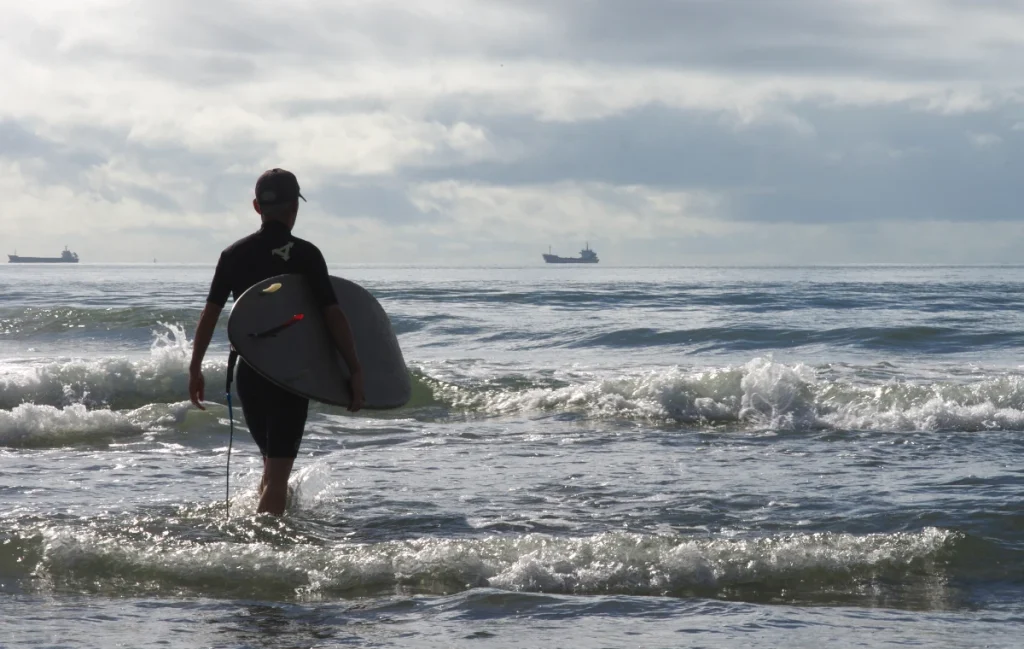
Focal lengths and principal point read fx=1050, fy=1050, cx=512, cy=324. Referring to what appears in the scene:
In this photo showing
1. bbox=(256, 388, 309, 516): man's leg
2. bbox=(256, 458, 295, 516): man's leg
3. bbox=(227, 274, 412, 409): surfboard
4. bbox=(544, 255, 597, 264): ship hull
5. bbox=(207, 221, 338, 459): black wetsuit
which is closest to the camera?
bbox=(227, 274, 412, 409): surfboard

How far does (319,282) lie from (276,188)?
20.2 inches

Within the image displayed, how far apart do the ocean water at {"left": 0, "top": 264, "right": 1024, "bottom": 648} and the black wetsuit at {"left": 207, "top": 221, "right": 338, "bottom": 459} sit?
0.73m

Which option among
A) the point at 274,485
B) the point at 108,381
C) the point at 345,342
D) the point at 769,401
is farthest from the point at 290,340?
the point at 108,381

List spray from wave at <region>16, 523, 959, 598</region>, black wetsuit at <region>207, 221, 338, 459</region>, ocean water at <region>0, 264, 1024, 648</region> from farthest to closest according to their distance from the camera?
black wetsuit at <region>207, 221, 338, 459</region> < spray from wave at <region>16, 523, 959, 598</region> < ocean water at <region>0, 264, 1024, 648</region>

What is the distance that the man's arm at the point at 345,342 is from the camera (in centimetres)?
525

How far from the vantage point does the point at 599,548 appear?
16.9 feet

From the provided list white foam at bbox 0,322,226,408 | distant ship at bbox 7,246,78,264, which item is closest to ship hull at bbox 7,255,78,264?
distant ship at bbox 7,246,78,264

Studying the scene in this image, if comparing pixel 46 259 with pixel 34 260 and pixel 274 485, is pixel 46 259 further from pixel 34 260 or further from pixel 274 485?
pixel 274 485

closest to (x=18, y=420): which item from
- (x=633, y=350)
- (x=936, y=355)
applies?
(x=633, y=350)

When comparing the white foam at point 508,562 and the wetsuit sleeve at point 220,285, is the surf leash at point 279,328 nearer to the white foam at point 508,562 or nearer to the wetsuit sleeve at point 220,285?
the wetsuit sleeve at point 220,285

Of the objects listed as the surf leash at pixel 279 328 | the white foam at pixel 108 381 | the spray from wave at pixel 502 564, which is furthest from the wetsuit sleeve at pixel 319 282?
the white foam at pixel 108 381

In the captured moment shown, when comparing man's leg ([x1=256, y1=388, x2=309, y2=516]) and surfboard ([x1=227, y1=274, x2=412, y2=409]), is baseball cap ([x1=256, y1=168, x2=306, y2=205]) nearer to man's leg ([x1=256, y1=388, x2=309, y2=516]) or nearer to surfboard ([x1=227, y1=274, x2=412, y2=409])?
surfboard ([x1=227, y1=274, x2=412, y2=409])

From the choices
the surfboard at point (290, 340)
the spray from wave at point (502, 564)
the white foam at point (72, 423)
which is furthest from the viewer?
the white foam at point (72, 423)

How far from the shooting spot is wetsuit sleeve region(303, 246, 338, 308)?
5250mm
